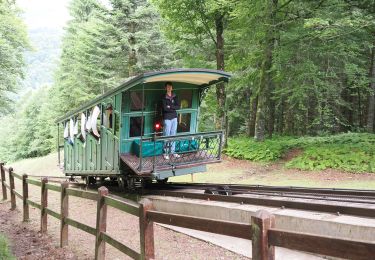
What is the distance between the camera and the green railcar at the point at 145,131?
11.1 meters

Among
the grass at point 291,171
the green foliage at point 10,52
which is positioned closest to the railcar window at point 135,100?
the grass at point 291,171

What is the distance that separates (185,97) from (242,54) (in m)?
9.44

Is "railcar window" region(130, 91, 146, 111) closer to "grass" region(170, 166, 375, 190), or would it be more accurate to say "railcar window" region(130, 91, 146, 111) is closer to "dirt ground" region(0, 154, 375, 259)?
"dirt ground" region(0, 154, 375, 259)

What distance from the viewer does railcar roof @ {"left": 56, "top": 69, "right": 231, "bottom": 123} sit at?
34.7 feet

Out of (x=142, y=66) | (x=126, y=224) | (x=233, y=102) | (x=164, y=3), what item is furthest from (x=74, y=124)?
(x=233, y=102)

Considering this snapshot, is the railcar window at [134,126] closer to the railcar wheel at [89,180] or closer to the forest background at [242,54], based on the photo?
the railcar wheel at [89,180]

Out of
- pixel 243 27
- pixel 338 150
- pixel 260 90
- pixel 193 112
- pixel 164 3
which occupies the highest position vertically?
pixel 164 3

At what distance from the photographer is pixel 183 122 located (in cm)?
1299

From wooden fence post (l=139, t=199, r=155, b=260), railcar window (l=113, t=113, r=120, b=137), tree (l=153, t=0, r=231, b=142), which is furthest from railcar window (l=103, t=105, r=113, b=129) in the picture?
tree (l=153, t=0, r=231, b=142)

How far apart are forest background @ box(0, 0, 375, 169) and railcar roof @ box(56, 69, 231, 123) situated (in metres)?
4.21

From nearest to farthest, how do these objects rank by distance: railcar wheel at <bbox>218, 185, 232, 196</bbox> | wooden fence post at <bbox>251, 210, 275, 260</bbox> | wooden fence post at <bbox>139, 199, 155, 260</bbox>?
wooden fence post at <bbox>251, 210, 275, 260</bbox> → wooden fence post at <bbox>139, 199, 155, 260</bbox> → railcar wheel at <bbox>218, 185, 232, 196</bbox>

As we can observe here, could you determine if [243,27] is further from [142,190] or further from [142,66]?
[142,190]

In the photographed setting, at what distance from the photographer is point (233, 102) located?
30.9m

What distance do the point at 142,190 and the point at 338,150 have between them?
9.50 metres
